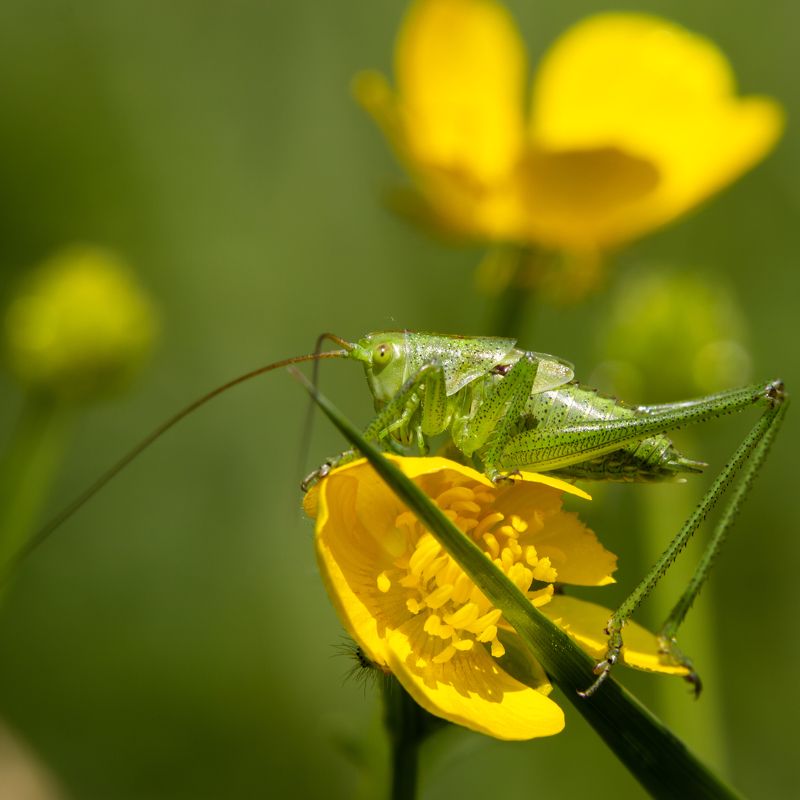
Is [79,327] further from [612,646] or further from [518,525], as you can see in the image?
[612,646]

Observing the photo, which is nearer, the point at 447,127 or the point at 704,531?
the point at 447,127

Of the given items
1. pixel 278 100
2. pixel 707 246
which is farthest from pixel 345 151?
pixel 707 246

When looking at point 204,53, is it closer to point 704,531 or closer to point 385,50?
point 385,50

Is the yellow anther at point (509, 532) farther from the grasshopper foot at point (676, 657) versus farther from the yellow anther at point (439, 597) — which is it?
the grasshopper foot at point (676, 657)

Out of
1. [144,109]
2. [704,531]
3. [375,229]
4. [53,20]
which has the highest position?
[53,20]

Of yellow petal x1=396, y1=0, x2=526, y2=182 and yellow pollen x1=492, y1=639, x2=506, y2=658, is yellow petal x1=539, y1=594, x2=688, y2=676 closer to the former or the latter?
yellow pollen x1=492, y1=639, x2=506, y2=658
